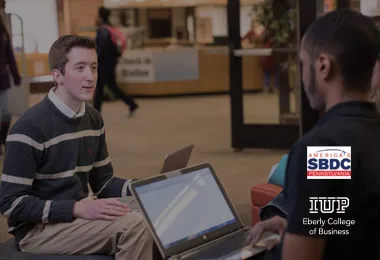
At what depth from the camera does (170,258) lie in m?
1.79

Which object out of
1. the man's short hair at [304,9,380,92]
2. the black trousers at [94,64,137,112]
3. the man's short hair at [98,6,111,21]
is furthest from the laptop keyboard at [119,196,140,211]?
the man's short hair at [98,6,111,21]

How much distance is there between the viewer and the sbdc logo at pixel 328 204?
1.24 metres

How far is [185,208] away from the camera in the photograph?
196 cm

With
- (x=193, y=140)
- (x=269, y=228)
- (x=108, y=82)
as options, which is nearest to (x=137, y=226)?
(x=269, y=228)

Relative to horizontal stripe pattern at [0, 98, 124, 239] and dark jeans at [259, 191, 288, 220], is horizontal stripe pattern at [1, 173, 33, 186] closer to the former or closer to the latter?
horizontal stripe pattern at [0, 98, 124, 239]

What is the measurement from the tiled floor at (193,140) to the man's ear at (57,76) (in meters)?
1.86

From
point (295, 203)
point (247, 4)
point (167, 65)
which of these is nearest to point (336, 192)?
point (295, 203)

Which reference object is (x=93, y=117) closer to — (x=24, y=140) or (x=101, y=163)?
(x=101, y=163)

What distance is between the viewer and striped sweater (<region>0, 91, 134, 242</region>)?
6.96 ft

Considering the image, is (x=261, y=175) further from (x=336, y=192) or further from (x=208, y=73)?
(x=208, y=73)

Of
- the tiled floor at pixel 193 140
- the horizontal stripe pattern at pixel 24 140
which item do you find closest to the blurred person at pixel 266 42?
the tiled floor at pixel 193 140

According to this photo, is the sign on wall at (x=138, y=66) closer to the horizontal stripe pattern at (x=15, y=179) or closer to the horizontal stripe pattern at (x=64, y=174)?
the horizontal stripe pattern at (x=64, y=174)

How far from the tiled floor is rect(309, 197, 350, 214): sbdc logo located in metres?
2.72

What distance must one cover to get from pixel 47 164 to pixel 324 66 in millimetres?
1226
